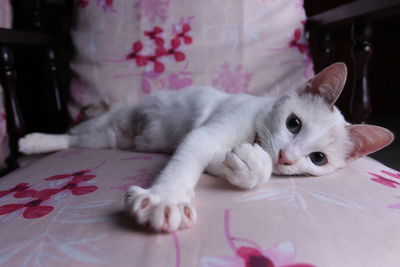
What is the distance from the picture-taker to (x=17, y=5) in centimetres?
157

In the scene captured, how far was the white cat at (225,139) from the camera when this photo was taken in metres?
0.66

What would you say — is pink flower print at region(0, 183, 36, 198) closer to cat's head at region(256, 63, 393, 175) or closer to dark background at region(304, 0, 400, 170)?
cat's head at region(256, 63, 393, 175)

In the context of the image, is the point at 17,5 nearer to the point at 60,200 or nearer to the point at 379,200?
the point at 60,200

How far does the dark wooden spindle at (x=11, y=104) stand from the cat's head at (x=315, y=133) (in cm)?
82

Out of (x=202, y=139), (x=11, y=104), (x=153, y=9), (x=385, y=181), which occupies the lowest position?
(x=385, y=181)

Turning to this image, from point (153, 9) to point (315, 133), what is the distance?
35.6 inches

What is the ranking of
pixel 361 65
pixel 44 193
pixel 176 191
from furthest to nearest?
1. pixel 361 65
2. pixel 44 193
3. pixel 176 191

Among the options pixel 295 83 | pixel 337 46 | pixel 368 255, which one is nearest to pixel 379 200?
pixel 368 255

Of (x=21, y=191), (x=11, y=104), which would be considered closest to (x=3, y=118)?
(x=11, y=104)

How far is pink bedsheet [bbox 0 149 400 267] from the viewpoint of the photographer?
1.66 feet

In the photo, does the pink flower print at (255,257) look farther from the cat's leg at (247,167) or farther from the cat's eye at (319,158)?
the cat's eye at (319,158)

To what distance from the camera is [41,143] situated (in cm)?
120

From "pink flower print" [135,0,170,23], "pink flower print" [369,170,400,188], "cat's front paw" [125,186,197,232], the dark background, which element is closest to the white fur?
"cat's front paw" [125,186,197,232]

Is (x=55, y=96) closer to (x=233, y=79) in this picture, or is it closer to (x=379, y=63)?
(x=233, y=79)
